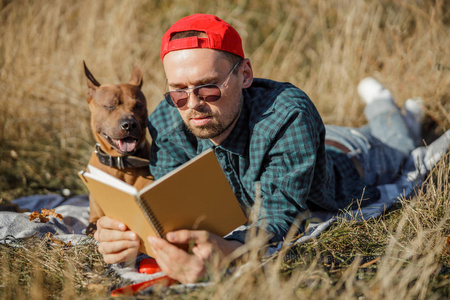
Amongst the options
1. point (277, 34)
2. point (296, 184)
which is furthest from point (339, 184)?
point (277, 34)

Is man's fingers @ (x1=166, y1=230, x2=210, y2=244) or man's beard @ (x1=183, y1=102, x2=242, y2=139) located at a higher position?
man's beard @ (x1=183, y1=102, x2=242, y2=139)

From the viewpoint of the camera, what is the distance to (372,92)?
13.9ft

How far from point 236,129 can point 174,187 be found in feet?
2.68

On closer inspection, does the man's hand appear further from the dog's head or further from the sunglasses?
the dog's head

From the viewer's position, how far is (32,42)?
5402mm

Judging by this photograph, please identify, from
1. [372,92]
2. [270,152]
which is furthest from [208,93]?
[372,92]

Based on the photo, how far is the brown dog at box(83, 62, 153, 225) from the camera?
2.89 meters

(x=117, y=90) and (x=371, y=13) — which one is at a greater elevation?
(x=371, y=13)

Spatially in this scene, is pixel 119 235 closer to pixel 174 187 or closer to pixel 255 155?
pixel 174 187

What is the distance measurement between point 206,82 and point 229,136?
0.38 metres

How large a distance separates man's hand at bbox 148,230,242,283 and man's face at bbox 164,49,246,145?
0.69 metres

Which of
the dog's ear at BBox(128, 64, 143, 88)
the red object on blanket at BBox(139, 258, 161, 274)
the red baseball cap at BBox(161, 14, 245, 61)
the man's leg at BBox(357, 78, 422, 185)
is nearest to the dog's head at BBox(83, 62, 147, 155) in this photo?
the dog's ear at BBox(128, 64, 143, 88)

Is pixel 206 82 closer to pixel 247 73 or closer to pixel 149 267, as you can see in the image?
pixel 247 73

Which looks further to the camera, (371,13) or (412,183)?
(371,13)
